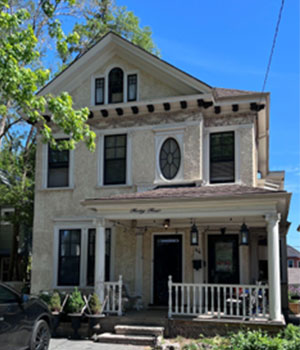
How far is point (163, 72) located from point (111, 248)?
5.83 metres

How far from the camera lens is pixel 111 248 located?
48.9 ft

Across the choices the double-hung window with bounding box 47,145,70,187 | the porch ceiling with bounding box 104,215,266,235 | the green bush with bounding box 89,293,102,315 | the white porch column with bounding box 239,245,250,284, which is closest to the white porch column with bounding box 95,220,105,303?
the green bush with bounding box 89,293,102,315

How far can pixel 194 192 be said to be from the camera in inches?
504

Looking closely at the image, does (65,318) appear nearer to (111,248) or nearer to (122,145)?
(111,248)

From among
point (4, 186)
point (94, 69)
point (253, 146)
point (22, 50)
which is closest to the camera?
point (22, 50)

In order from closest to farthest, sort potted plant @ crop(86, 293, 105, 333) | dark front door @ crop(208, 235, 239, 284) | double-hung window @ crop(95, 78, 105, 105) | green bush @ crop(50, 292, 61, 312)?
1. potted plant @ crop(86, 293, 105, 333)
2. green bush @ crop(50, 292, 61, 312)
3. dark front door @ crop(208, 235, 239, 284)
4. double-hung window @ crop(95, 78, 105, 105)

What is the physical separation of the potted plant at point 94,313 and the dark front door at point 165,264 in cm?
255

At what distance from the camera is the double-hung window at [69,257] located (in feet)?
49.9

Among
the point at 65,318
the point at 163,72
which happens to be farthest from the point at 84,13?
the point at 65,318

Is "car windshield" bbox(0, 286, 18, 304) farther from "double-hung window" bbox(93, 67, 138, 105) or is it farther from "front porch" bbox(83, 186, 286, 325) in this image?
"double-hung window" bbox(93, 67, 138, 105)

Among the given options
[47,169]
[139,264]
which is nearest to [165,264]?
[139,264]

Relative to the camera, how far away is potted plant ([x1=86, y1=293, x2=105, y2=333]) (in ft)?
40.0

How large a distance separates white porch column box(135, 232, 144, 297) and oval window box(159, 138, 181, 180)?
2065 mm

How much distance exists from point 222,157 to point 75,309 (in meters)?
6.23
